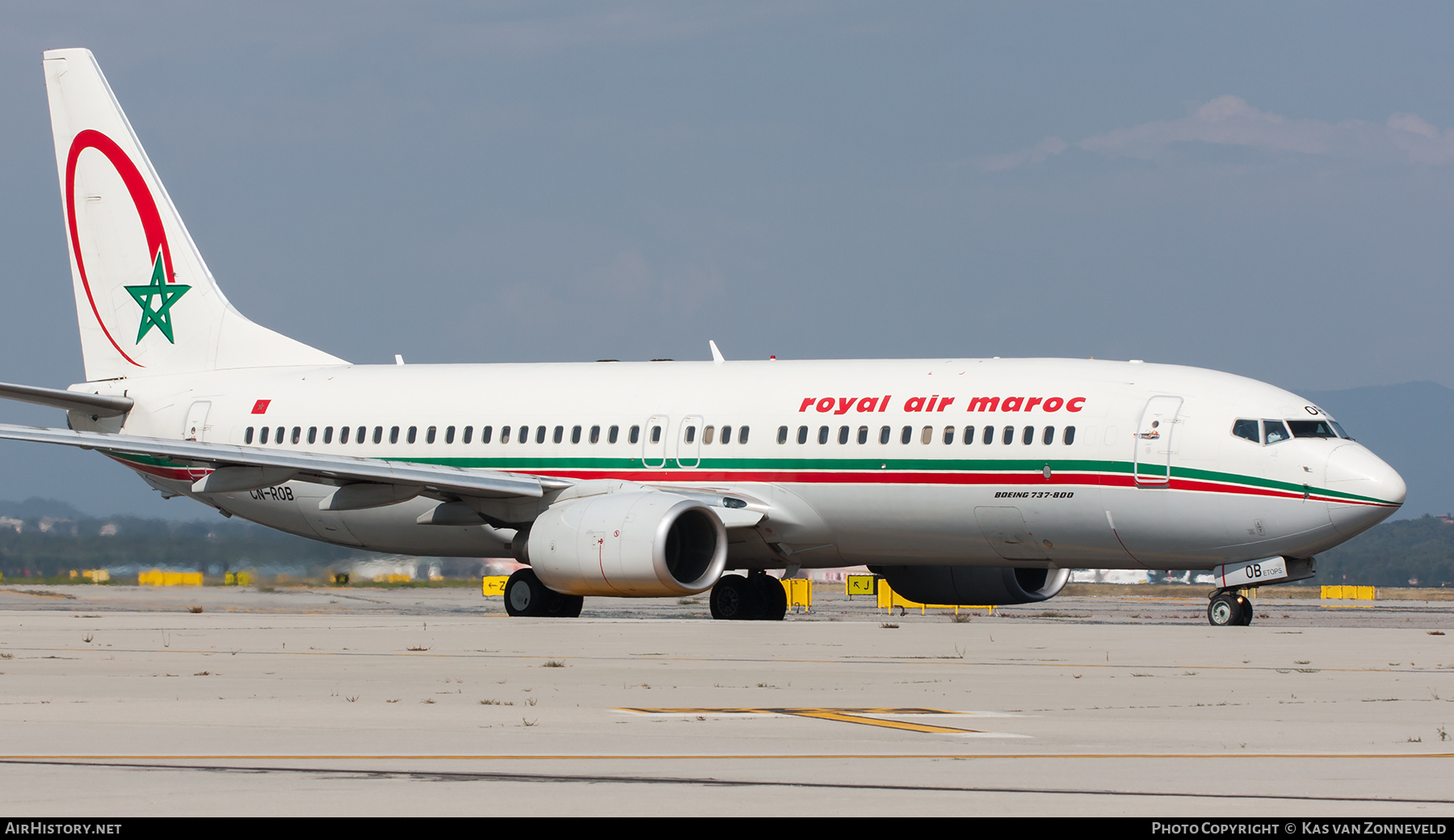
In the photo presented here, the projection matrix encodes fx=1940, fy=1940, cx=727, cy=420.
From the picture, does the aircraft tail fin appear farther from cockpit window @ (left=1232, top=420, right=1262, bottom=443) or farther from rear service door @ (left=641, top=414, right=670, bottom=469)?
cockpit window @ (left=1232, top=420, right=1262, bottom=443)

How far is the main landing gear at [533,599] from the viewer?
3164 cm

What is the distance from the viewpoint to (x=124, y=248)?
39125 millimetres

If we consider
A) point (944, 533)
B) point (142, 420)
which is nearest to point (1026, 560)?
point (944, 533)

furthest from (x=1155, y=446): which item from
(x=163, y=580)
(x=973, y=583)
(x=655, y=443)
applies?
(x=163, y=580)

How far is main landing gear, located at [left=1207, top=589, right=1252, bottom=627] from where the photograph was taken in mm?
27812

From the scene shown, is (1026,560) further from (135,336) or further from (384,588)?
(384,588)

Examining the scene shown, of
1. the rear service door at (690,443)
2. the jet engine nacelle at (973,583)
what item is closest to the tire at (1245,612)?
the jet engine nacelle at (973,583)

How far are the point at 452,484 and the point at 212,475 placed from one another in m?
4.44

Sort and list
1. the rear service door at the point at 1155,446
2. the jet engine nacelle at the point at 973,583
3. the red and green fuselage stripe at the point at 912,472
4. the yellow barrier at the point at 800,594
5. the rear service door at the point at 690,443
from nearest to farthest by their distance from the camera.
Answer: the red and green fuselage stripe at the point at 912,472 < the rear service door at the point at 1155,446 < the rear service door at the point at 690,443 < the jet engine nacelle at the point at 973,583 < the yellow barrier at the point at 800,594

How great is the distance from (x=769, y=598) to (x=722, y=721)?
1890 cm

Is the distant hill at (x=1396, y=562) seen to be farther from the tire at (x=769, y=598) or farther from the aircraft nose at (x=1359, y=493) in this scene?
the aircraft nose at (x=1359, y=493)

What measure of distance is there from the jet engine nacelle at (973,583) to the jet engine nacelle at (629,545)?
3940 millimetres

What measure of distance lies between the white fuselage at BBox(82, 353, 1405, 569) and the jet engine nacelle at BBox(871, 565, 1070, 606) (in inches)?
87.8

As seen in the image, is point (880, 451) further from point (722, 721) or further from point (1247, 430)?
point (722, 721)
